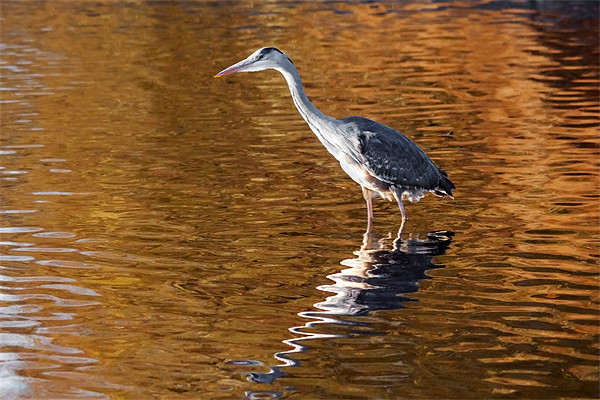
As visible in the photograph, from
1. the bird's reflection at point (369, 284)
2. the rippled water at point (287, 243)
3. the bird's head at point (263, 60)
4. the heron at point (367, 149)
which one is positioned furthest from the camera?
the heron at point (367, 149)

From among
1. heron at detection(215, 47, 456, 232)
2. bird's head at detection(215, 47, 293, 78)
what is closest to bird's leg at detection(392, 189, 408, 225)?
heron at detection(215, 47, 456, 232)

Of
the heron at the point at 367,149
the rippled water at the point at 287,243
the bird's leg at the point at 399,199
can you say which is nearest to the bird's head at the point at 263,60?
the heron at the point at 367,149

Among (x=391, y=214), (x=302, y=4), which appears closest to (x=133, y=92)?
(x=391, y=214)

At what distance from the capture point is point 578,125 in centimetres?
1719

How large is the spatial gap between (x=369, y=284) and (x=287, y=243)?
1750 mm

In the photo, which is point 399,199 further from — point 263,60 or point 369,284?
point 369,284

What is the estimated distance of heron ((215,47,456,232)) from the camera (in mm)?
11188

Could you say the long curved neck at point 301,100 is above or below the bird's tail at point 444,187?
above

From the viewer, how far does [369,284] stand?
9.62m

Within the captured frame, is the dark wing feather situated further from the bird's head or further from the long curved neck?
the bird's head

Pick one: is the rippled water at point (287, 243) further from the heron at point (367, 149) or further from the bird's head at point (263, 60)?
the bird's head at point (263, 60)

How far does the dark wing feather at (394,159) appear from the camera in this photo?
1143 cm

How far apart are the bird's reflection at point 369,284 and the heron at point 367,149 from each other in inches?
23.1

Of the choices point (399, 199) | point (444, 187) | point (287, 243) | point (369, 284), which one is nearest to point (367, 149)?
point (399, 199)
